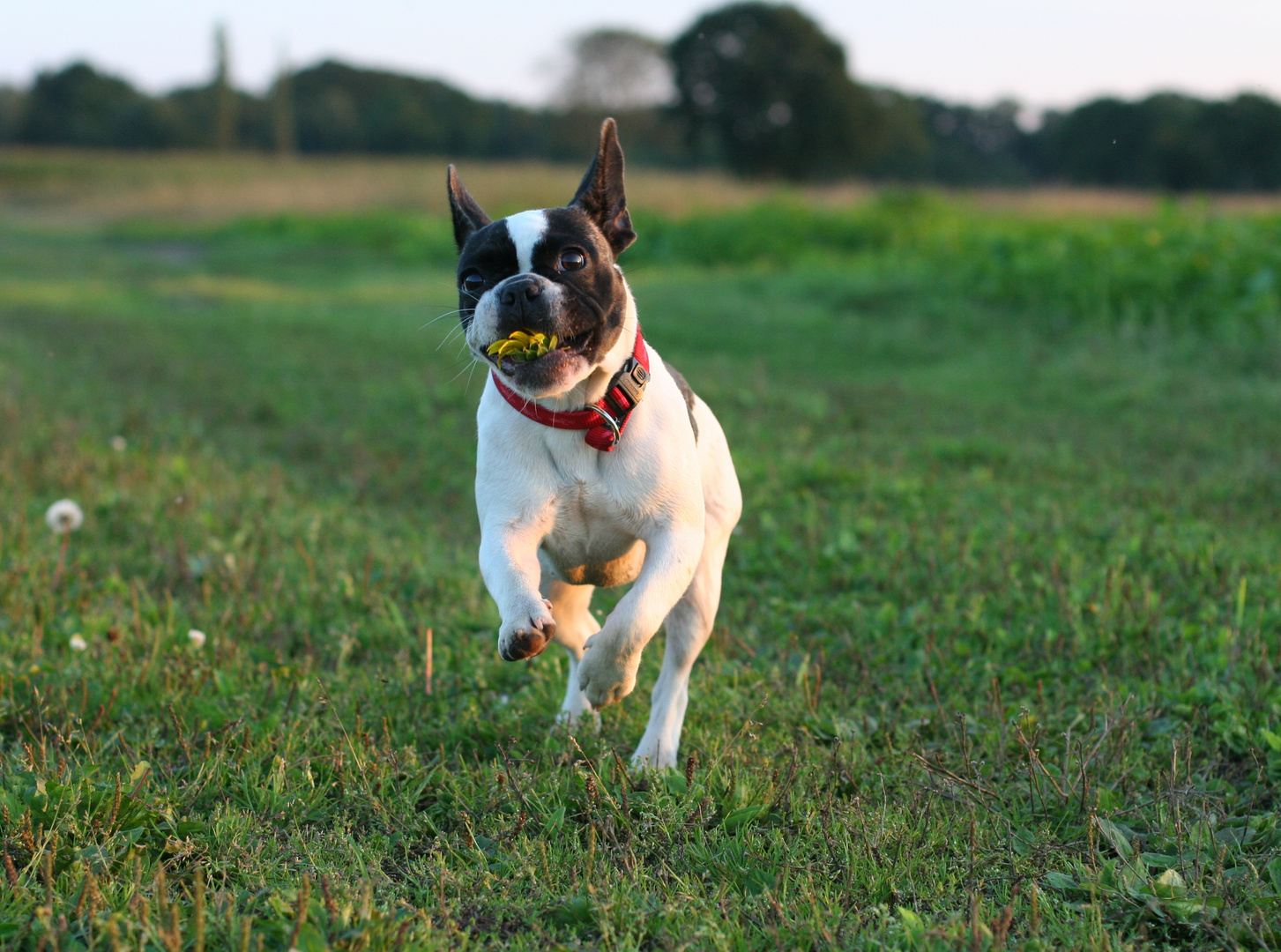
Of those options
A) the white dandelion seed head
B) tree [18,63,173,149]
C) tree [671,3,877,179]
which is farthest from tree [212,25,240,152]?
the white dandelion seed head

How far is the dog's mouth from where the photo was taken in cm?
265

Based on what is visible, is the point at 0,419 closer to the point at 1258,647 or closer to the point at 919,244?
the point at 1258,647

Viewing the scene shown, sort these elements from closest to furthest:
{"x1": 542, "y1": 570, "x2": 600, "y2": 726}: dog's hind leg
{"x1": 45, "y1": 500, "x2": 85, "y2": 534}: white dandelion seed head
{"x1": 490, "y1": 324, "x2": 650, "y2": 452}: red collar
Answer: {"x1": 490, "y1": 324, "x2": 650, "y2": 452}: red collar → {"x1": 542, "y1": 570, "x2": 600, "y2": 726}: dog's hind leg → {"x1": 45, "y1": 500, "x2": 85, "y2": 534}: white dandelion seed head

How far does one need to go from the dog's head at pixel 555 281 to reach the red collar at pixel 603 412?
0.26 ft

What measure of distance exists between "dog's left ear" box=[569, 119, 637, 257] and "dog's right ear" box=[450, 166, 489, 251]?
0.95 feet

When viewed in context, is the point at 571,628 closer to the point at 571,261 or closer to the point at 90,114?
the point at 571,261

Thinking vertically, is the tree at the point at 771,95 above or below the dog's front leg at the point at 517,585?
above

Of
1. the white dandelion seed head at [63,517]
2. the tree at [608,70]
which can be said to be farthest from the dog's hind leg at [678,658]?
the tree at [608,70]

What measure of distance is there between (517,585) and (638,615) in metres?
0.30

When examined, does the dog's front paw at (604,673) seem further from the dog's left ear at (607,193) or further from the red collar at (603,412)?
the dog's left ear at (607,193)

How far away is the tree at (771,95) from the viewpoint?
2284 cm

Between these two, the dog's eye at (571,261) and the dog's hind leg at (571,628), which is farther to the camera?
the dog's hind leg at (571,628)

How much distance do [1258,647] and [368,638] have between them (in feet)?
9.81

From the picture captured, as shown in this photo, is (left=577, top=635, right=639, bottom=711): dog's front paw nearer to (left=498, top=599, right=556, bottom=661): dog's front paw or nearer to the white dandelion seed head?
(left=498, top=599, right=556, bottom=661): dog's front paw
